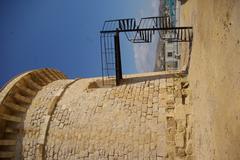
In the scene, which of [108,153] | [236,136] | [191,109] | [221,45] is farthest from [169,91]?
[236,136]

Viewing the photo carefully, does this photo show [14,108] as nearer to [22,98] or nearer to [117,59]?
[22,98]

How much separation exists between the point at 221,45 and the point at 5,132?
5.73 metres

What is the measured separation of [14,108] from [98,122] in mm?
2198

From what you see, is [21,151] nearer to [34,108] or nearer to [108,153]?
[34,108]

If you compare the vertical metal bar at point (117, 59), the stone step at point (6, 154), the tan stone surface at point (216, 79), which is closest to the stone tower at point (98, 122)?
the stone step at point (6, 154)

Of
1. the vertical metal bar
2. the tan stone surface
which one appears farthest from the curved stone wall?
the tan stone surface

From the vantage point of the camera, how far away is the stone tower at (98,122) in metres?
8.96

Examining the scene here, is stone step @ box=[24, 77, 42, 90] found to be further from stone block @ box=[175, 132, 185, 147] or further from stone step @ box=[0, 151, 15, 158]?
stone block @ box=[175, 132, 185, 147]

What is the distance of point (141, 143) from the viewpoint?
8.93 m

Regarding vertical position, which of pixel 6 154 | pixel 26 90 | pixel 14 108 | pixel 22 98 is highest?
pixel 26 90

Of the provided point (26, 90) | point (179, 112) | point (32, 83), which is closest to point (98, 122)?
point (179, 112)

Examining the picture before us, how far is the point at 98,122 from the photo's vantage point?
9367mm

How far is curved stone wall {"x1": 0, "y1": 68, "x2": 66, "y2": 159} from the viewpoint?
A: 9.33 metres

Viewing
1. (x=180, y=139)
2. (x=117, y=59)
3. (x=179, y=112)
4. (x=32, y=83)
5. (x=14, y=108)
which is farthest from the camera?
(x=117, y=59)
